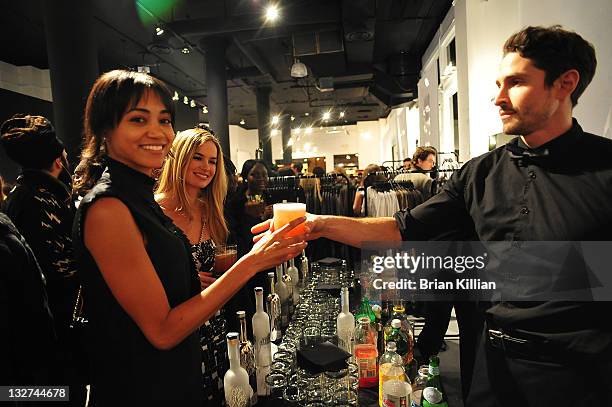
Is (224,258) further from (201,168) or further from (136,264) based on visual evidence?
(136,264)

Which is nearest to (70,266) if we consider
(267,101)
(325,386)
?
(325,386)

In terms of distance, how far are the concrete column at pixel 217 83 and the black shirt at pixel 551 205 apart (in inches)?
272

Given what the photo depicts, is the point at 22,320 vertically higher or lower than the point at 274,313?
higher

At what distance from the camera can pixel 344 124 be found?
74.0 feet

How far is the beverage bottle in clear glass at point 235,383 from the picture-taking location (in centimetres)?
138

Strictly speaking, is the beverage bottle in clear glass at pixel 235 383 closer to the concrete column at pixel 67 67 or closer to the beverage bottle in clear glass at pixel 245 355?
the beverage bottle in clear glass at pixel 245 355

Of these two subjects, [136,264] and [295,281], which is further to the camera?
[295,281]

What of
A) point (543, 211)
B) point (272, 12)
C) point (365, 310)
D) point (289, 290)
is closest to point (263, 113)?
point (272, 12)

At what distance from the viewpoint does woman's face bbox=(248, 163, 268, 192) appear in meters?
4.18

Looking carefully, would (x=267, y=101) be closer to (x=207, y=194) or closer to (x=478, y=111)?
(x=478, y=111)

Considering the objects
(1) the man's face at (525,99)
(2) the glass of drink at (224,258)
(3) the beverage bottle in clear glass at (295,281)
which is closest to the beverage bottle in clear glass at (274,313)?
(2) the glass of drink at (224,258)

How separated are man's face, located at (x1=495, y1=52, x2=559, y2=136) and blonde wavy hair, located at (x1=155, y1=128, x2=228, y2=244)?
5.58ft

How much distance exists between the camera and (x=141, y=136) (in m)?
1.21

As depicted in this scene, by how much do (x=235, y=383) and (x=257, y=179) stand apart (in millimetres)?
3001
